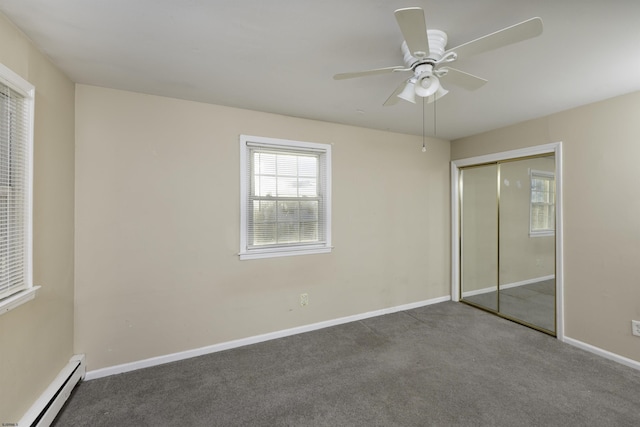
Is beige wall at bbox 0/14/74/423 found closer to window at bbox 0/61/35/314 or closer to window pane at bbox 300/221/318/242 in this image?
window at bbox 0/61/35/314

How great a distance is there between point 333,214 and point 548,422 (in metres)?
2.36

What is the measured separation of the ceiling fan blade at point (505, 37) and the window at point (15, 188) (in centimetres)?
231

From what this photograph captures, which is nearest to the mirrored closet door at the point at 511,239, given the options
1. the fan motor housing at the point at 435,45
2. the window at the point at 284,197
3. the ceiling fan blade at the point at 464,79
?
the ceiling fan blade at the point at 464,79

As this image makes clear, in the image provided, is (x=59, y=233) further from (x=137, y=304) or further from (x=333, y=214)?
(x=333, y=214)

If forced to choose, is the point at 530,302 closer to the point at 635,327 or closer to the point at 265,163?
the point at 635,327

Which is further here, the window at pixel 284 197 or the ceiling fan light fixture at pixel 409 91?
the window at pixel 284 197

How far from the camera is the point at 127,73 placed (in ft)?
6.63

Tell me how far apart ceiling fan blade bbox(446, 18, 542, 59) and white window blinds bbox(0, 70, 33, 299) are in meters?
2.34

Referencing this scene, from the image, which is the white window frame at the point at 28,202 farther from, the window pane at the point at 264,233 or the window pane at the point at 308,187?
the window pane at the point at 308,187

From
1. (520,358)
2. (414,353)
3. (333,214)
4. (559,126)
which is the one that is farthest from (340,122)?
(520,358)

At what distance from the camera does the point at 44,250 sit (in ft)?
5.92

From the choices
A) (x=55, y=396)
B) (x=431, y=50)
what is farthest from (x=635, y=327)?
(x=55, y=396)

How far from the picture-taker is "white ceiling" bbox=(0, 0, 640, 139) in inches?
54.2

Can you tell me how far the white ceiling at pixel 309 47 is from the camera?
54.2 inches
